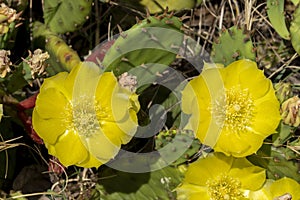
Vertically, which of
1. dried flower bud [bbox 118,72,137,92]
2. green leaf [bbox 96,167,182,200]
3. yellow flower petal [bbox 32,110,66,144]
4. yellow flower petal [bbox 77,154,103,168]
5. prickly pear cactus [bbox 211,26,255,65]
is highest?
prickly pear cactus [bbox 211,26,255,65]

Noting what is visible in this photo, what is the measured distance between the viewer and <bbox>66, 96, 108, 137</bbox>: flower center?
1516mm

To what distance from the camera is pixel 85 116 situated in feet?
5.00

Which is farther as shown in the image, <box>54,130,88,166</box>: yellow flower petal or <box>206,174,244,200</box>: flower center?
<box>206,174,244,200</box>: flower center

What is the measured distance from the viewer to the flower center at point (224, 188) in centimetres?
158

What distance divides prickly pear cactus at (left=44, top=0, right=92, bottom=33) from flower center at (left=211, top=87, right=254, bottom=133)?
0.44 metres

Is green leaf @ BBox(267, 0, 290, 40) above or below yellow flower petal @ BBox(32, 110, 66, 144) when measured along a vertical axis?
above

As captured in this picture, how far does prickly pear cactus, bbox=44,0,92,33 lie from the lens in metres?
1.66

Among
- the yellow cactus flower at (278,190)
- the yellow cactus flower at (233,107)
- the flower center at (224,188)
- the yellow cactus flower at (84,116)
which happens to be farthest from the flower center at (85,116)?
the yellow cactus flower at (278,190)

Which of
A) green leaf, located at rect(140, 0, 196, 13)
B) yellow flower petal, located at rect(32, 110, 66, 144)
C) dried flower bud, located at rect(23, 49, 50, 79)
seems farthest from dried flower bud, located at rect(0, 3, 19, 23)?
green leaf, located at rect(140, 0, 196, 13)

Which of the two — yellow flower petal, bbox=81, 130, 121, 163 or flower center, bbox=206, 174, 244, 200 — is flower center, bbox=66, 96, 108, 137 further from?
flower center, bbox=206, 174, 244, 200

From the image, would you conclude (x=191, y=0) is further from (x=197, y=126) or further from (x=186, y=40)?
(x=197, y=126)

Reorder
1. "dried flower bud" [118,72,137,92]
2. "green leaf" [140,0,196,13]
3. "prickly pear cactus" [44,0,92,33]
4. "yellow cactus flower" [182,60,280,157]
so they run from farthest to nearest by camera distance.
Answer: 1. "green leaf" [140,0,196,13]
2. "prickly pear cactus" [44,0,92,33]
3. "yellow cactus flower" [182,60,280,157]
4. "dried flower bud" [118,72,137,92]

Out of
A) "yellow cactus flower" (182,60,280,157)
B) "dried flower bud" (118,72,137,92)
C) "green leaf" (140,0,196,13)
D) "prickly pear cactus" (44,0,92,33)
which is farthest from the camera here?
"green leaf" (140,0,196,13)

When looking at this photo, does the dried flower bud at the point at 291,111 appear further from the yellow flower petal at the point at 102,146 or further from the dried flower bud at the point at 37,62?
the dried flower bud at the point at 37,62
